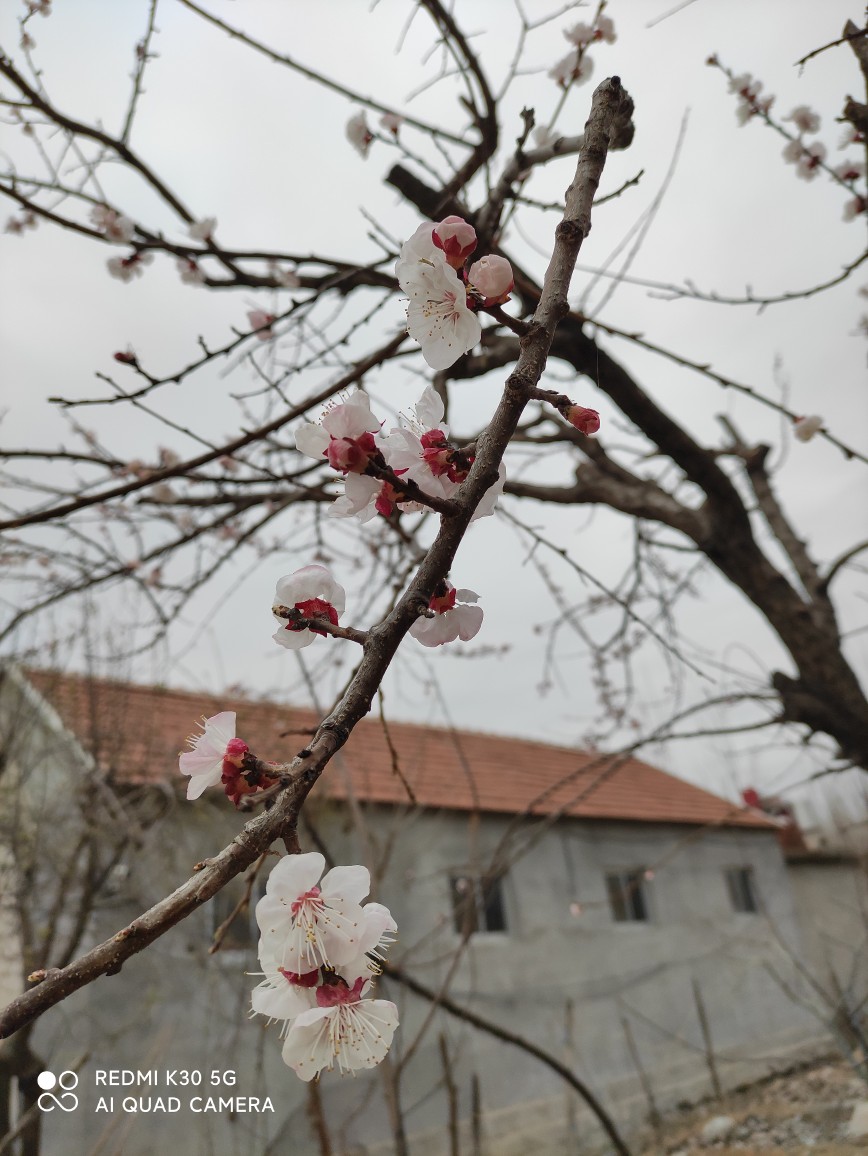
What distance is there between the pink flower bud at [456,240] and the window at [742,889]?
367 inches

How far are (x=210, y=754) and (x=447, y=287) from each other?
41cm

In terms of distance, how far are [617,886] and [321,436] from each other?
796 centimetres

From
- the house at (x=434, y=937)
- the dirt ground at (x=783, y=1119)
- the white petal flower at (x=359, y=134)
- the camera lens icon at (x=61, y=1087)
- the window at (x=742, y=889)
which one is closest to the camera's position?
the white petal flower at (x=359, y=134)

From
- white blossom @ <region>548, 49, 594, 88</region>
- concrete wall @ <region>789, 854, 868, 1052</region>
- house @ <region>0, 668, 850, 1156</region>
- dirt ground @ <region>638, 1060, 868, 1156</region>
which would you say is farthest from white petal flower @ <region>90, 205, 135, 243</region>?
concrete wall @ <region>789, 854, 868, 1052</region>

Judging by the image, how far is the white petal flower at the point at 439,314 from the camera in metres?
0.63

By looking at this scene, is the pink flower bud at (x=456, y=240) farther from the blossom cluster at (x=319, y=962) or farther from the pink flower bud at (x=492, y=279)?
the blossom cluster at (x=319, y=962)

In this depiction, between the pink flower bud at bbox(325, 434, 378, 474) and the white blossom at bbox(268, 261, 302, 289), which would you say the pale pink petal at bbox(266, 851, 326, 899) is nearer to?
the pink flower bud at bbox(325, 434, 378, 474)

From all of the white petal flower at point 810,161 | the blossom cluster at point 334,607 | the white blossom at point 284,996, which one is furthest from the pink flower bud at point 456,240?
the white petal flower at point 810,161

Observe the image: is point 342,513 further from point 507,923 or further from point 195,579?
point 507,923

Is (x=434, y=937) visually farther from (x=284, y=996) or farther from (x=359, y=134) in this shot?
(x=284, y=996)

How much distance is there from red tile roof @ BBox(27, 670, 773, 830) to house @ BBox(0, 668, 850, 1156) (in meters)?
0.03

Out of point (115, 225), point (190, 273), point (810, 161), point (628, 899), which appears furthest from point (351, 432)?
point (628, 899)

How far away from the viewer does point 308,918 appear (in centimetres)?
54

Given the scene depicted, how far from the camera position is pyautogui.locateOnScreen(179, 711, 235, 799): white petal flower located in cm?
58
